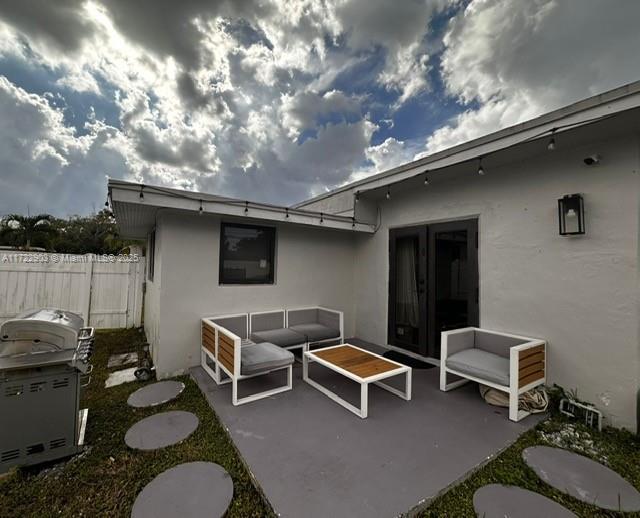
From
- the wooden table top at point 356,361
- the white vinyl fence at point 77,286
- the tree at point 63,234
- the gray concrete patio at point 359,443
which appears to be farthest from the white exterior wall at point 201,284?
the tree at point 63,234

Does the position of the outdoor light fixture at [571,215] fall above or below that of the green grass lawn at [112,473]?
above

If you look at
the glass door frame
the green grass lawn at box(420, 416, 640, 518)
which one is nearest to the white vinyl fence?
the glass door frame

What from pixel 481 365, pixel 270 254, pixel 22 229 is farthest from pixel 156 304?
pixel 22 229

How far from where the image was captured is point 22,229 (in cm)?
1609

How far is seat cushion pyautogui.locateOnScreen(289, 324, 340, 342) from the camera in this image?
4.94 meters

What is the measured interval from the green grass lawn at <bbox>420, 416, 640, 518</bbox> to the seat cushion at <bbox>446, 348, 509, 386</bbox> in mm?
596

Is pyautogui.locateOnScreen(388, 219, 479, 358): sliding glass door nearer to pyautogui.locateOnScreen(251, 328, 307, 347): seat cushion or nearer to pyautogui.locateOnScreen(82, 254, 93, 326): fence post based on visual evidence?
pyautogui.locateOnScreen(251, 328, 307, 347): seat cushion

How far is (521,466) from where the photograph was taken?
235 centimetres

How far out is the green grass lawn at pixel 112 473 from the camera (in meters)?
1.89

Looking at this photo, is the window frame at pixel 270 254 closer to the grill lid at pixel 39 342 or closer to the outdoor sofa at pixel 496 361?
the grill lid at pixel 39 342

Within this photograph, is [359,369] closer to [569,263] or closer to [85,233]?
[569,263]

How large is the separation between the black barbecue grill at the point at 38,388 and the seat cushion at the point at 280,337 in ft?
8.16

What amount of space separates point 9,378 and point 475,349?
5450 mm

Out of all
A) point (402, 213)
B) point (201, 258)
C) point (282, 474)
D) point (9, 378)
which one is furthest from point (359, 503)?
point (402, 213)
